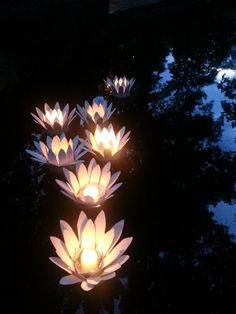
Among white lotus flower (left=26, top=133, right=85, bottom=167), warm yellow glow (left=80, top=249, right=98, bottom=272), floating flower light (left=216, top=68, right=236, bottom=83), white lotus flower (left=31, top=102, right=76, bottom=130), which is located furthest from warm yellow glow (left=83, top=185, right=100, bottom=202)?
floating flower light (left=216, top=68, right=236, bottom=83)

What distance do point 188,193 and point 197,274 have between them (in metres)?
0.98

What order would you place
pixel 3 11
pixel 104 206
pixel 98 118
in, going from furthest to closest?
pixel 3 11 → pixel 98 118 → pixel 104 206

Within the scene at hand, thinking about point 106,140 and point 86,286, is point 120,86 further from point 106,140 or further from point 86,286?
point 86,286

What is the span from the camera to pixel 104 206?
2965mm

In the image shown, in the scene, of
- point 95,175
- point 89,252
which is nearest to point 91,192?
point 95,175

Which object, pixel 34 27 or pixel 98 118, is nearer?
pixel 98 118

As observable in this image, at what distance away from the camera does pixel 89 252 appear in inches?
73.7

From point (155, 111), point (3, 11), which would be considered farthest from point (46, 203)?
point (3, 11)

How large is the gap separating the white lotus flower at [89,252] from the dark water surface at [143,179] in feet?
1.00

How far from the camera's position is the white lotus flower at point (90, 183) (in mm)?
2400

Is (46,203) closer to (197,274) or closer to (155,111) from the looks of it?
(197,274)

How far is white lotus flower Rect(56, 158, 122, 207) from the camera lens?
7.88ft

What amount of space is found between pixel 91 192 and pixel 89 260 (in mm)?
661

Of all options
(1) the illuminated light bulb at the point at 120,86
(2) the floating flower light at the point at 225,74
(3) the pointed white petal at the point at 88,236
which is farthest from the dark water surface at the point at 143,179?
(3) the pointed white petal at the point at 88,236
